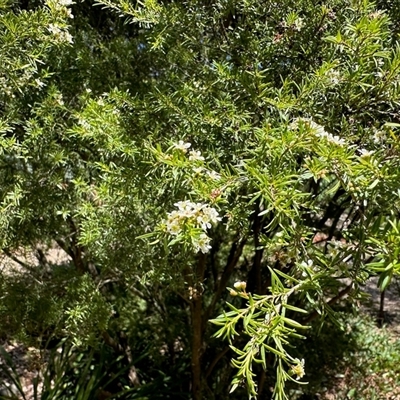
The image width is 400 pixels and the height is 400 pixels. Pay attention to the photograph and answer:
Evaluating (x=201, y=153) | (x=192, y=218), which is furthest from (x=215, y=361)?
(x=192, y=218)

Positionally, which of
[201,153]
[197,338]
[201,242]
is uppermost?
[201,153]

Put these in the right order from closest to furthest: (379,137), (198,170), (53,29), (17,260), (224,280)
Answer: (198,170) < (379,137) < (53,29) < (17,260) < (224,280)

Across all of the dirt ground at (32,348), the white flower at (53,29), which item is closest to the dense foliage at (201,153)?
the white flower at (53,29)

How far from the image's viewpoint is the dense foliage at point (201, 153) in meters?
1.36

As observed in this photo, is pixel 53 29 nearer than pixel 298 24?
No

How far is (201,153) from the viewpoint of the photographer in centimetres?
186

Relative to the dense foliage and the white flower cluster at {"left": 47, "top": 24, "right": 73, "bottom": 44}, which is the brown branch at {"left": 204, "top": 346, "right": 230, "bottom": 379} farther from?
the white flower cluster at {"left": 47, "top": 24, "right": 73, "bottom": 44}

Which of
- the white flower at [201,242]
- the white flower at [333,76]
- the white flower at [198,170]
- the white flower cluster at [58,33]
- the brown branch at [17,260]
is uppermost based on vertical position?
the white flower cluster at [58,33]

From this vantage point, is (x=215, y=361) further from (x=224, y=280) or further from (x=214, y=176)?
(x=214, y=176)

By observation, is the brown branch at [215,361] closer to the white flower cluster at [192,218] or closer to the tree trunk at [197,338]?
the tree trunk at [197,338]

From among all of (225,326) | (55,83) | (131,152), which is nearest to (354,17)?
(131,152)

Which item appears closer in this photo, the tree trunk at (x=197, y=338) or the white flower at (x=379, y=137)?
the white flower at (x=379, y=137)

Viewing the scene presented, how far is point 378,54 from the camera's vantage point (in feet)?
5.18

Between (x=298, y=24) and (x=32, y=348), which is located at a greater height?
(x=298, y=24)
